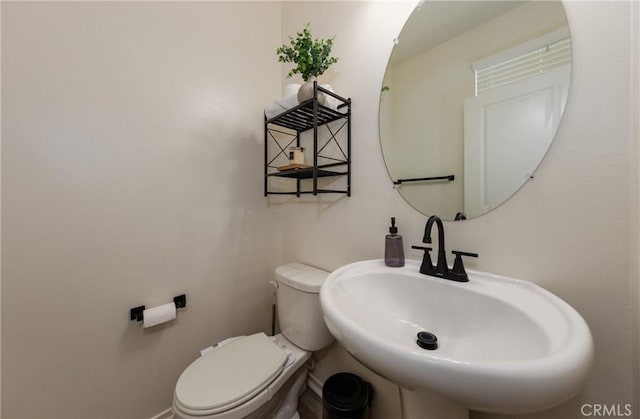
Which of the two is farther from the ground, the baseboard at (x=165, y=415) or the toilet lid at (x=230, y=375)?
the toilet lid at (x=230, y=375)

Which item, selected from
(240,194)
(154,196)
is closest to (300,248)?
(240,194)

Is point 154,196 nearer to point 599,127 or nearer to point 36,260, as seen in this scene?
point 36,260

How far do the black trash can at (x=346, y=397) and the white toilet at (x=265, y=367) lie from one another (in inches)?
6.3

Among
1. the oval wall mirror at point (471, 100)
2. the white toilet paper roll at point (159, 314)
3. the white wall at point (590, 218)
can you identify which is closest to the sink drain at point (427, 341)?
the white wall at point (590, 218)

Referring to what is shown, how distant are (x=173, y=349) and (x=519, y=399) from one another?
138cm

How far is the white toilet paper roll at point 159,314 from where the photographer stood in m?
1.02

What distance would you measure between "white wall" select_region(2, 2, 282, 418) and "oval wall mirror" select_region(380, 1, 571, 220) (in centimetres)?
92

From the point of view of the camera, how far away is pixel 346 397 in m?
0.94

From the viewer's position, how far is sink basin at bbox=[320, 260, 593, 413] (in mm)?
344

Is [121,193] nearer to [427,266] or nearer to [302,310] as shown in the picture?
[302,310]

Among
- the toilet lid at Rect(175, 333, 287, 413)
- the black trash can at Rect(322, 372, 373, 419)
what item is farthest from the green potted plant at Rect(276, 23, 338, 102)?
the black trash can at Rect(322, 372, 373, 419)

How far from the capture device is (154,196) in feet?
3.53

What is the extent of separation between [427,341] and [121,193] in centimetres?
130

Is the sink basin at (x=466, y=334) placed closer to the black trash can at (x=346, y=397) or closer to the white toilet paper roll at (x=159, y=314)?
the black trash can at (x=346, y=397)
